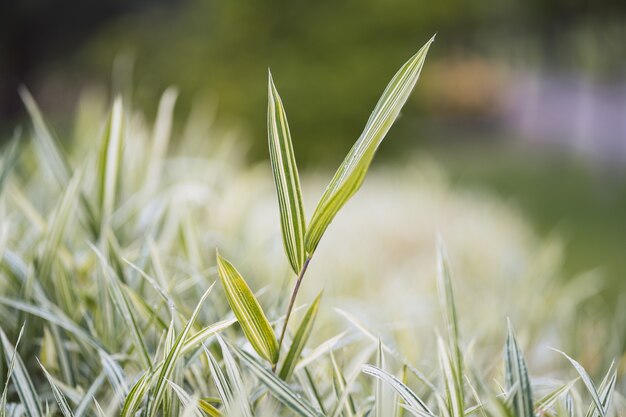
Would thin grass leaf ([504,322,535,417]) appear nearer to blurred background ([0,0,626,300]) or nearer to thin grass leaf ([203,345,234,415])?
thin grass leaf ([203,345,234,415])

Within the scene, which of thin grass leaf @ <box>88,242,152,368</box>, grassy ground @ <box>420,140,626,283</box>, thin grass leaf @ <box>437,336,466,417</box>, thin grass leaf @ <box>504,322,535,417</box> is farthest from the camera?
grassy ground @ <box>420,140,626,283</box>

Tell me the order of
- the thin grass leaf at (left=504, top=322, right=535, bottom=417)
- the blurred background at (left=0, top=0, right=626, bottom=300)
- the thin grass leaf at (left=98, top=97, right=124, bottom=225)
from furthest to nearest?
the blurred background at (left=0, top=0, right=626, bottom=300)
the thin grass leaf at (left=98, top=97, right=124, bottom=225)
the thin grass leaf at (left=504, top=322, right=535, bottom=417)

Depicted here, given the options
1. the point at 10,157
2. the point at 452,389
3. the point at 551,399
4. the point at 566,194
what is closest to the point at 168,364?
the point at 452,389

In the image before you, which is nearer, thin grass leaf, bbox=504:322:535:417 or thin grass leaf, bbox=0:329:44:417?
thin grass leaf, bbox=504:322:535:417

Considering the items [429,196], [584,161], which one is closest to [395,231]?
[429,196]

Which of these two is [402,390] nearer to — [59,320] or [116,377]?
[116,377]

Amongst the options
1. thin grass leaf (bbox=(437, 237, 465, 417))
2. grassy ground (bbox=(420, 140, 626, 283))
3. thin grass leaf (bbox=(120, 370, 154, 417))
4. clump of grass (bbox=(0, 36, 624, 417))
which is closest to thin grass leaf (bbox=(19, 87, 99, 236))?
clump of grass (bbox=(0, 36, 624, 417))

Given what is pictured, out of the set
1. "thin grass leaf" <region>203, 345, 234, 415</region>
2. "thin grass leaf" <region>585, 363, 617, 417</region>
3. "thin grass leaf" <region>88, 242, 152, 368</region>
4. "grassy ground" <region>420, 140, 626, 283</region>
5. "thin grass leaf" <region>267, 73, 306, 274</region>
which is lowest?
"grassy ground" <region>420, 140, 626, 283</region>

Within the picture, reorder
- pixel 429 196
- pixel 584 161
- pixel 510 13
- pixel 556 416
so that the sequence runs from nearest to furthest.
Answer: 1. pixel 556 416
2. pixel 429 196
3. pixel 584 161
4. pixel 510 13

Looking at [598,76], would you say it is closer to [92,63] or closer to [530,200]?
[530,200]
